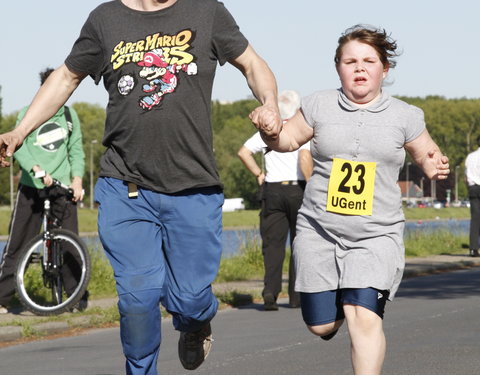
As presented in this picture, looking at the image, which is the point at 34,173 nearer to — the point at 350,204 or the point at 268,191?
the point at 268,191

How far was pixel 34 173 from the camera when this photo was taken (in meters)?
9.87

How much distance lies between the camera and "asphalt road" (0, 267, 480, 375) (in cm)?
720

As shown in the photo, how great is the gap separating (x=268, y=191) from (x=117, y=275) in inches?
217

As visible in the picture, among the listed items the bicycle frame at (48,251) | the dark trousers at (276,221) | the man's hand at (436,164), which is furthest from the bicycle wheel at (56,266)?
the man's hand at (436,164)

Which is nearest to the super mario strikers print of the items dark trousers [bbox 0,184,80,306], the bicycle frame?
the bicycle frame

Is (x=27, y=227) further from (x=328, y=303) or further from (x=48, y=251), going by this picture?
(x=328, y=303)

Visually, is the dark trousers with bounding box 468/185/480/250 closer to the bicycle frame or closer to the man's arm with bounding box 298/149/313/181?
the man's arm with bounding box 298/149/313/181

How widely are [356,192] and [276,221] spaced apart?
5441 mm

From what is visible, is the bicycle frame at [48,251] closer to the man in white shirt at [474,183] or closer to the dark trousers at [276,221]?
the dark trousers at [276,221]

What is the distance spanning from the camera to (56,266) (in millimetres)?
10164

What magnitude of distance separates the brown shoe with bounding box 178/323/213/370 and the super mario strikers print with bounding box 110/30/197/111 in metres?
1.34

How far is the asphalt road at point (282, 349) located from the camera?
7.20 meters

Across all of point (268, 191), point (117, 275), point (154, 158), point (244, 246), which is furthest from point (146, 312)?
point (244, 246)

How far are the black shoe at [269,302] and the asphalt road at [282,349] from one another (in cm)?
9
